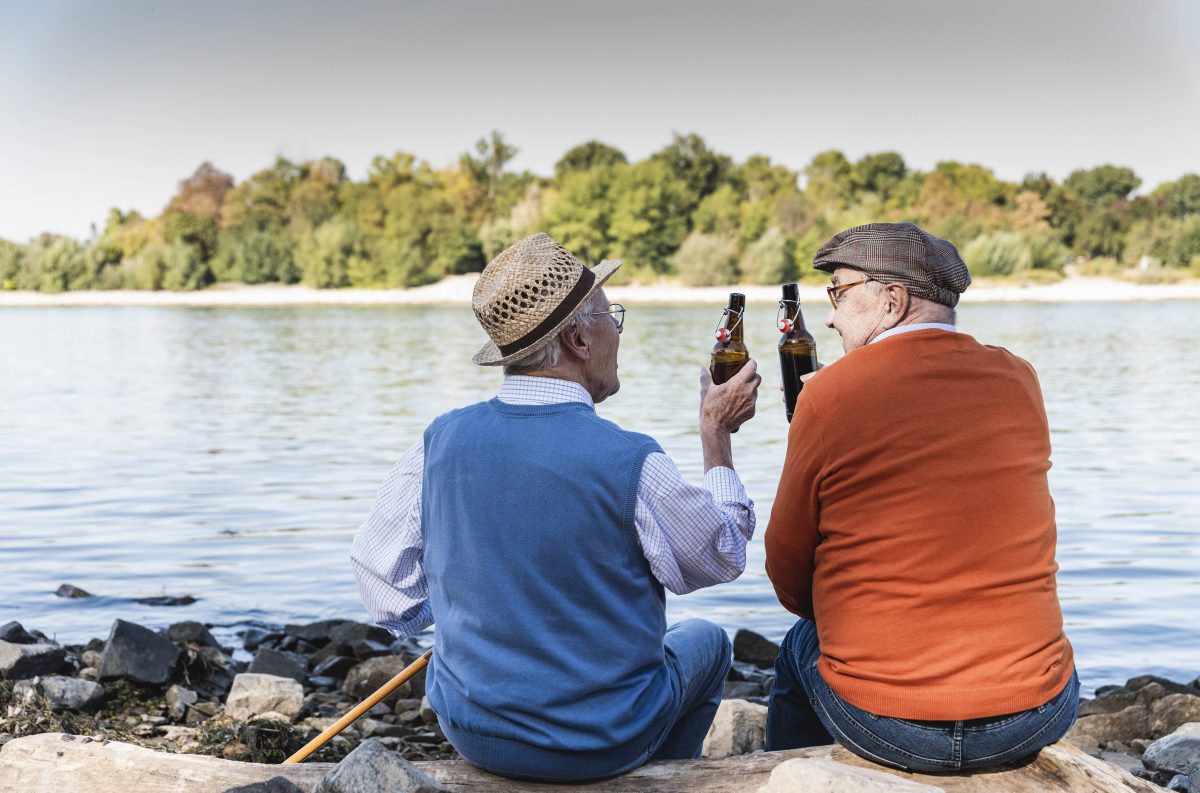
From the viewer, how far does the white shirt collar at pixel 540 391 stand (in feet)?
10.1

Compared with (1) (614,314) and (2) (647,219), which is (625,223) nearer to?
(2) (647,219)

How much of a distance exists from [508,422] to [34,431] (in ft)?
51.0

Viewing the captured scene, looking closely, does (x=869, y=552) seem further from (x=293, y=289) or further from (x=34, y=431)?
(x=293, y=289)

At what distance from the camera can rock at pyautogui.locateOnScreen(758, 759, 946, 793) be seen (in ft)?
9.22

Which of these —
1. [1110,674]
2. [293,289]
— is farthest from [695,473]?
[293,289]

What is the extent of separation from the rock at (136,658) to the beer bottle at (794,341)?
10.5 ft

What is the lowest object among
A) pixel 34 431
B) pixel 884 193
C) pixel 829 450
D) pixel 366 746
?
pixel 34 431

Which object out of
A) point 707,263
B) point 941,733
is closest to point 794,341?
point 941,733

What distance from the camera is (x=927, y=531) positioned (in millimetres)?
2920

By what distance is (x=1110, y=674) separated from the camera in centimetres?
668

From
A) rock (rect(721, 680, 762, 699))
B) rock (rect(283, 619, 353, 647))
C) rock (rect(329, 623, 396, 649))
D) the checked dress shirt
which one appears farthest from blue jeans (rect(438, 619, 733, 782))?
rock (rect(283, 619, 353, 647))

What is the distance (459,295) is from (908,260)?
7149 cm

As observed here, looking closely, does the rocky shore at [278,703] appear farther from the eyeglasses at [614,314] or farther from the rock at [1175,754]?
the eyeglasses at [614,314]

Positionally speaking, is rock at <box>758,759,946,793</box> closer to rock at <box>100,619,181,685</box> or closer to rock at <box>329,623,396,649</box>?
rock at <box>100,619,181,685</box>
